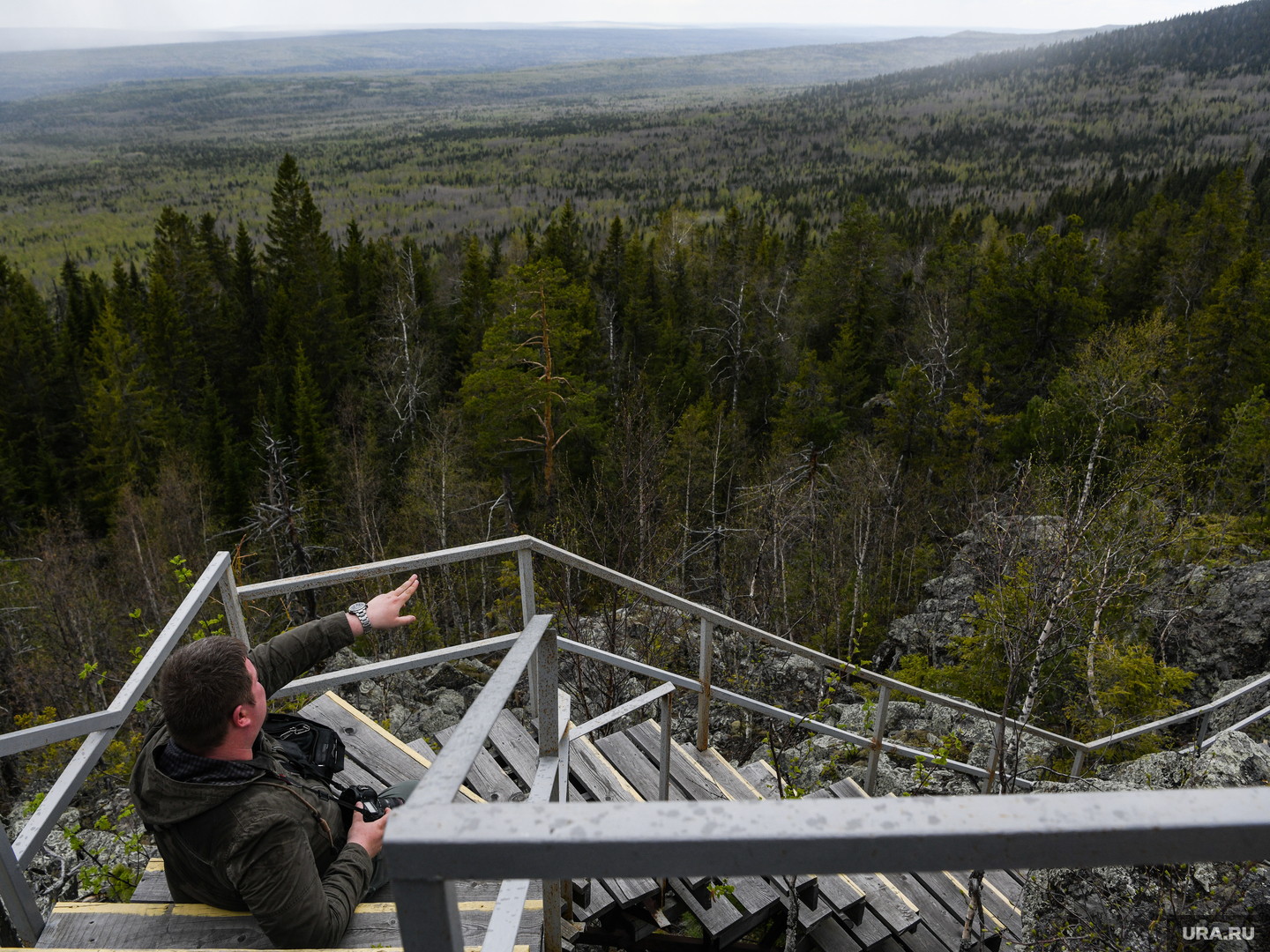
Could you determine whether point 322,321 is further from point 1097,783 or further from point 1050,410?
point 1097,783

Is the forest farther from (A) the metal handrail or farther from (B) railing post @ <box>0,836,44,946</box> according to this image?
(A) the metal handrail

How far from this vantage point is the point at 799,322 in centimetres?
4025

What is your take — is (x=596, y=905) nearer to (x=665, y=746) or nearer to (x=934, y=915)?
(x=665, y=746)

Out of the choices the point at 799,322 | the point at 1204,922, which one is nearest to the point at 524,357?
the point at 799,322

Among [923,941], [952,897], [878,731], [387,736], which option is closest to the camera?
[387,736]

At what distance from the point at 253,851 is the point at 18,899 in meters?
0.77

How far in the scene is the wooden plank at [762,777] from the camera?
18.5ft

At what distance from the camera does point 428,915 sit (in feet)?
2.81

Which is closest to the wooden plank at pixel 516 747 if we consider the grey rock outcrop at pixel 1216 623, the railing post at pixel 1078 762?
the railing post at pixel 1078 762

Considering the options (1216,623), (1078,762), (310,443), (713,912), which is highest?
(713,912)

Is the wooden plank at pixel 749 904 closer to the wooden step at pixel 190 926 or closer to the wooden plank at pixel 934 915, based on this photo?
the wooden plank at pixel 934 915

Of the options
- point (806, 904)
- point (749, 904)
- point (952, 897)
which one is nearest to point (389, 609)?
point (749, 904)

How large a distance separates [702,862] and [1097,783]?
20.6 ft

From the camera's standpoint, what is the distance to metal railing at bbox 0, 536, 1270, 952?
2.31 m
